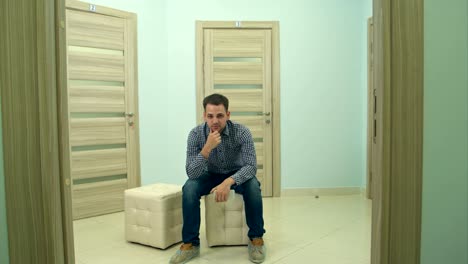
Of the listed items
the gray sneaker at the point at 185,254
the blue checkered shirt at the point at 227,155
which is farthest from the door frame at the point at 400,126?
the gray sneaker at the point at 185,254

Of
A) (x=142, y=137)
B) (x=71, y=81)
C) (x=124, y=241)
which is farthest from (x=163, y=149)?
(x=124, y=241)

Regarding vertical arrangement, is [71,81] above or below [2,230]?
above

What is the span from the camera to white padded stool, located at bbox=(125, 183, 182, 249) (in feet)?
8.77

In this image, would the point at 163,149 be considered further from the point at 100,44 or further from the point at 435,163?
the point at 435,163

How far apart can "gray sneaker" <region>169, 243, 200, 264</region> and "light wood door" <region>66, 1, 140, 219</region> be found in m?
1.62

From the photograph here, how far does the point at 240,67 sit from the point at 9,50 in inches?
133

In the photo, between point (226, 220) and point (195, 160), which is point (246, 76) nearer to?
point (195, 160)

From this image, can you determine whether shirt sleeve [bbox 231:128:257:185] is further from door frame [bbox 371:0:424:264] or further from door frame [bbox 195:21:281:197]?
door frame [bbox 195:21:281:197]

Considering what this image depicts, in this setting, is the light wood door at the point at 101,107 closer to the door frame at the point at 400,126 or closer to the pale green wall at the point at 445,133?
the door frame at the point at 400,126

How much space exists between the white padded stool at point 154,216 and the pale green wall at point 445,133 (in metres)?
1.80

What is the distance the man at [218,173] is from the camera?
8.22 feet

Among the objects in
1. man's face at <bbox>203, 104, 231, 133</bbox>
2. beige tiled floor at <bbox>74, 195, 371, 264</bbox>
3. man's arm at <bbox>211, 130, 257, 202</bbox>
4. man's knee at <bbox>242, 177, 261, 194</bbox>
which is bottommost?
beige tiled floor at <bbox>74, 195, 371, 264</bbox>

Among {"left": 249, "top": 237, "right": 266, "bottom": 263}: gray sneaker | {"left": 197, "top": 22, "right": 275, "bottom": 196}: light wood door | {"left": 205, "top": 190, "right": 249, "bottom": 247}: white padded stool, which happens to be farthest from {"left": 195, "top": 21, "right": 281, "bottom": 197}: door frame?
{"left": 249, "top": 237, "right": 266, "bottom": 263}: gray sneaker

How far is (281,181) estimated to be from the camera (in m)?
4.50
